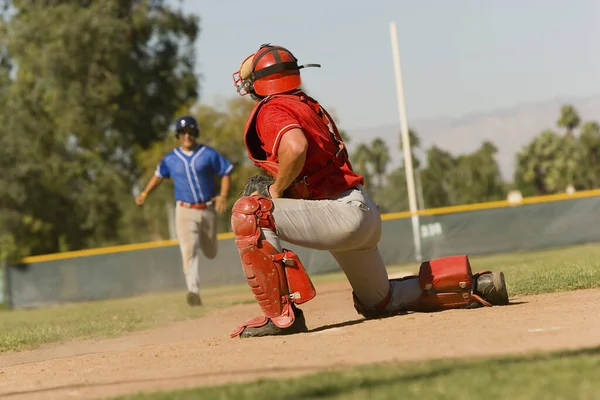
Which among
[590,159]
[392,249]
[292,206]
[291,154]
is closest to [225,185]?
[292,206]

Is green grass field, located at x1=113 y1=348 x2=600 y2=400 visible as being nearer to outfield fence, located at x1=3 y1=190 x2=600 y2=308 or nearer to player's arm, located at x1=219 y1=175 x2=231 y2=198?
player's arm, located at x1=219 y1=175 x2=231 y2=198

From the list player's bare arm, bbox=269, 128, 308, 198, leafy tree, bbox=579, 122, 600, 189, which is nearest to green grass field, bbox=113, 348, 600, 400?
player's bare arm, bbox=269, 128, 308, 198

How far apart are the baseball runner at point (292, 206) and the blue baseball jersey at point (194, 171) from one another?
5978 millimetres

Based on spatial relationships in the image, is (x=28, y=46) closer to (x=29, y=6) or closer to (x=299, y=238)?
(x=29, y=6)

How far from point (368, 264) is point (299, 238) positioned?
2.19 feet

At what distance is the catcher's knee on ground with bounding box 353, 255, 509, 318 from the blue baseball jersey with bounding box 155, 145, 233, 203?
593 centimetres

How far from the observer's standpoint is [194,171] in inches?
498

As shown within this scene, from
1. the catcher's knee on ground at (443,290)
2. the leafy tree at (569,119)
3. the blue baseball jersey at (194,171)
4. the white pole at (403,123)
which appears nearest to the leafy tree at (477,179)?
the leafy tree at (569,119)

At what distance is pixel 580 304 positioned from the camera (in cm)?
647

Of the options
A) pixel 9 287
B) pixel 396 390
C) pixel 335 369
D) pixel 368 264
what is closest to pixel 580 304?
pixel 368 264

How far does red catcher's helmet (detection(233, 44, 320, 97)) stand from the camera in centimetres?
651

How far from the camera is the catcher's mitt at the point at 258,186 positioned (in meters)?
6.42

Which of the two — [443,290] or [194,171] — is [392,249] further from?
[443,290]

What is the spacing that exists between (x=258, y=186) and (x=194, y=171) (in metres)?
6.27
